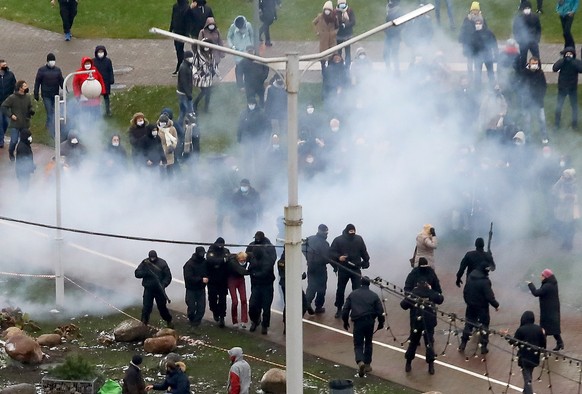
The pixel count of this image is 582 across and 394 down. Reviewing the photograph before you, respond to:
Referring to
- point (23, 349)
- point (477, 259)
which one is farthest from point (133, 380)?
point (477, 259)

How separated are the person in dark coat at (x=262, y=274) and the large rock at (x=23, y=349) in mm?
3286

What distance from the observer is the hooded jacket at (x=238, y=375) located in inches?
829

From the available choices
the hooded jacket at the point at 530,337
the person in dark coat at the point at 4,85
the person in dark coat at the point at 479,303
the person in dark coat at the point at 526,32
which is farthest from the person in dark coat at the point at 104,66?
the hooded jacket at the point at 530,337

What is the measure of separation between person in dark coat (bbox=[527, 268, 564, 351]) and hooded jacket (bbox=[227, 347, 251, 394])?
4.35m

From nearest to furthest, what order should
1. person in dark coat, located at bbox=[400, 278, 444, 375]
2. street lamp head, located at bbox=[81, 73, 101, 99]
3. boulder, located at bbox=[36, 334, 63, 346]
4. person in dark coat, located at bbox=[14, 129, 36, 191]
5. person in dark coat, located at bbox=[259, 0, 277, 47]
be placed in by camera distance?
person in dark coat, located at bbox=[400, 278, 444, 375] < boulder, located at bbox=[36, 334, 63, 346] < street lamp head, located at bbox=[81, 73, 101, 99] < person in dark coat, located at bbox=[14, 129, 36, 191] < person in dark coat, located at bbox=[259, 0, 277, 47]

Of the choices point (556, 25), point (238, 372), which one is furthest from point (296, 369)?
point (556, 25)

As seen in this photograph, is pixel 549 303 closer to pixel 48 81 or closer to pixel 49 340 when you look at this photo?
pixel 49 340

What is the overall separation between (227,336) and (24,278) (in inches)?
168

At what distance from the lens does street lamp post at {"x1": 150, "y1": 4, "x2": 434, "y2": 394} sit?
55.9ft

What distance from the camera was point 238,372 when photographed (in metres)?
21.0

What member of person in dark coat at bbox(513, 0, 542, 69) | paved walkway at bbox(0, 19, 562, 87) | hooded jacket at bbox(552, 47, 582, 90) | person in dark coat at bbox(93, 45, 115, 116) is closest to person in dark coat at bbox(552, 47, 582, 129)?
hooded jacket at bbox(552, 47, 582, 90)

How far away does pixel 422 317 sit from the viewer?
2266 cm

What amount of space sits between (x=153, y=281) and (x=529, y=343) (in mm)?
5897

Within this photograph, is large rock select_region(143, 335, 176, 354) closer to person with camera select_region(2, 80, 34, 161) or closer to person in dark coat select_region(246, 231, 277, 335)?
person in dark coat select_region(246, 231, 277, 335)
